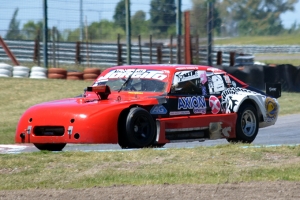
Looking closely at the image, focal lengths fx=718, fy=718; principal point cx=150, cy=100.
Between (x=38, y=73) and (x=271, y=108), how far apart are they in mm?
11005

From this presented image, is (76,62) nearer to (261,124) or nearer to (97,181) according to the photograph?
(261,124)

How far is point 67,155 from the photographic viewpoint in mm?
8703

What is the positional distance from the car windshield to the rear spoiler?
94.4 inches

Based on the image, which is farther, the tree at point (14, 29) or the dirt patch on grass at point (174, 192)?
the tree at point (14, 29)

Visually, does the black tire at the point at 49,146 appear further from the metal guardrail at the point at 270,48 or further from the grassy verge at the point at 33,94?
the metal guardrail at the point at 270,48

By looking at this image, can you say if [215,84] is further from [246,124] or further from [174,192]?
[174,192]

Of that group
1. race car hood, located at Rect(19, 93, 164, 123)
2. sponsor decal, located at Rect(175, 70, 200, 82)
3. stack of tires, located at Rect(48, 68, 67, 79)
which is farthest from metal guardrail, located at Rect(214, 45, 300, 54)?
race car hood, located at Rect(19, 93, 164, 123)

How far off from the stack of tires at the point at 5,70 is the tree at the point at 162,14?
15.2 ft

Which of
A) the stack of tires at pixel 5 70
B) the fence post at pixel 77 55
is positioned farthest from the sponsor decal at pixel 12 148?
the fence post at pixel 77 55

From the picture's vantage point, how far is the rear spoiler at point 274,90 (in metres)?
12.2

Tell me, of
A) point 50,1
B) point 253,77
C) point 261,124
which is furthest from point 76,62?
point 261,124

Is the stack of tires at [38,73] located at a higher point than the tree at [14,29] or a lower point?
lower

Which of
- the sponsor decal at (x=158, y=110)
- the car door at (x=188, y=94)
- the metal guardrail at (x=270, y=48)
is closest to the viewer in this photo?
the sponsor decal at (x=158, y=110)

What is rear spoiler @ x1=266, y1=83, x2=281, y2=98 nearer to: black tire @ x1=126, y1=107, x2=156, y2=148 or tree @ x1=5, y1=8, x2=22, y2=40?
black tire @ x1=126, y1=107, x2=156, y2=148
